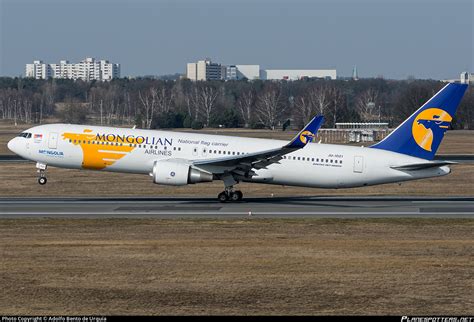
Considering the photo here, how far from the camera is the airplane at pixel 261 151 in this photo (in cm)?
4325

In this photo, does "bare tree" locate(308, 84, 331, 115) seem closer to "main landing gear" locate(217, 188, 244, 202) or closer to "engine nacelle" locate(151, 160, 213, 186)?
"main landing gear" locate(217, 188, 244, 202)

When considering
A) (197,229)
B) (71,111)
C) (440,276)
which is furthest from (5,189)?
(71,111)

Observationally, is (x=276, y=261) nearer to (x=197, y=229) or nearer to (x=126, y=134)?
(x=197, y=229)

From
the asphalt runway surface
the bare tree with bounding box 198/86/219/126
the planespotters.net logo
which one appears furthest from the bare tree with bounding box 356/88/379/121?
the planespotters.net logo

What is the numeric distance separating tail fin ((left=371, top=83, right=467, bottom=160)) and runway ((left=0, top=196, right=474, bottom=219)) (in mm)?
Result: 2847

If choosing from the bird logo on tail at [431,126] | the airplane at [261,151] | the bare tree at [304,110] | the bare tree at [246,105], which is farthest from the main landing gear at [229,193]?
the bare tree at [246,105]

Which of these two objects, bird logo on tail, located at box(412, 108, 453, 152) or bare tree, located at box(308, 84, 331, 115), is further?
bare tree, located at box(308, 84, 331, 115)

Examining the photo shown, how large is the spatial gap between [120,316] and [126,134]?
24.7 metres

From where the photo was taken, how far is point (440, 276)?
2484 centimetres

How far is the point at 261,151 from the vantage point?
4281 cm

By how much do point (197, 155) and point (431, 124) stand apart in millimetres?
12041

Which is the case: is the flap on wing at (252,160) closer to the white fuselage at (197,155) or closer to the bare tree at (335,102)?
the white fuselage at (197,155)

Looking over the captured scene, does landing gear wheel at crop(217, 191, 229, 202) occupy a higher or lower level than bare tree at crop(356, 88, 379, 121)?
lower

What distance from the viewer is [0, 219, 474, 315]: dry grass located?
21125 mm
